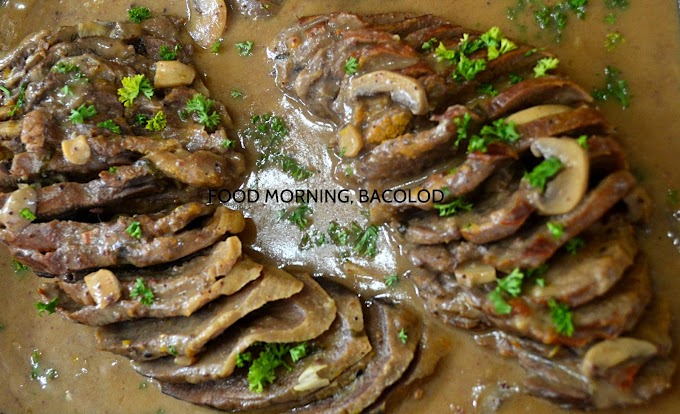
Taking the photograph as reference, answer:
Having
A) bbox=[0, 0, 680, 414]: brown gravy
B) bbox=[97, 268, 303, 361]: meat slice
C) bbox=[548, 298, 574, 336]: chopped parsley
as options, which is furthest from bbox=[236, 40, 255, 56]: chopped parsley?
bbox=[548, 298, 574, 336]: chopped parsley

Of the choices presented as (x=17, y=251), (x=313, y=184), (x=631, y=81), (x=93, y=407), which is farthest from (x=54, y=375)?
(x=631, y=81)

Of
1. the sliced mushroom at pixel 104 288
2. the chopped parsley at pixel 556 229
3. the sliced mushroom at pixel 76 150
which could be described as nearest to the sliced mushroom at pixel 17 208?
the sliced mushroom at pixel 76 150

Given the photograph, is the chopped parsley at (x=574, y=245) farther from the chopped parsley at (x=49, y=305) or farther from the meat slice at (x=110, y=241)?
the chopped parsley at (x=49, y=305)

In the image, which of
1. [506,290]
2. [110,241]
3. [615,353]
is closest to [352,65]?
[506,290]

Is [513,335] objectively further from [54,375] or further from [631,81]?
[54,375]

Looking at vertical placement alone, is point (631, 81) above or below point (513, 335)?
above

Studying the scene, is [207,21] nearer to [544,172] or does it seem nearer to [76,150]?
[76,150]
